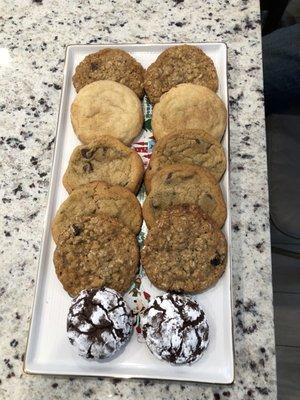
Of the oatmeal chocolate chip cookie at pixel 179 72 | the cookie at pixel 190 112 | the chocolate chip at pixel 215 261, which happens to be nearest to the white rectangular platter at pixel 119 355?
the chocolate chip at pixel 215 261

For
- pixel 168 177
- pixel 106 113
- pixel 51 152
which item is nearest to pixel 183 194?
pixel 168 177

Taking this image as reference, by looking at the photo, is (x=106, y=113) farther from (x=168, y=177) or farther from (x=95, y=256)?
(x=95, y=256)

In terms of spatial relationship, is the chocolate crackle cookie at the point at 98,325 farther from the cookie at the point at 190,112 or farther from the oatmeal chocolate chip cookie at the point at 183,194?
the cookie at the point at 190,112

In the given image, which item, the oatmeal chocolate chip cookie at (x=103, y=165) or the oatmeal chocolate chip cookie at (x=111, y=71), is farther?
the oatmeal chocolate chip cookie at (x=111, y=71)

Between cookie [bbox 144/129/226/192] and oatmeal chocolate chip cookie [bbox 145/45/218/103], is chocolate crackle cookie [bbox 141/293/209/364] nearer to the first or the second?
cookie [bbox 144/129/226/192]

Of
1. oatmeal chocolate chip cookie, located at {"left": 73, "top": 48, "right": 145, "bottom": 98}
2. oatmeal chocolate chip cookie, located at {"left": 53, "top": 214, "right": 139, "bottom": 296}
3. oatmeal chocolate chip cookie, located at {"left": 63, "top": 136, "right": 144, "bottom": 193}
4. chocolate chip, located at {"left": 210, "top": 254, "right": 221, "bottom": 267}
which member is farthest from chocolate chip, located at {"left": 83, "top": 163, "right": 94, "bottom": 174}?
chocolate chip, located at {"left": 210, "top": 254, "right": 221, "bottom": 267}

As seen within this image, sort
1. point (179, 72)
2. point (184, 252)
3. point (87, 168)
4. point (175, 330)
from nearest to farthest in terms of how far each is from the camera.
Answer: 1. point (175, 330)
2. point (184, 252)
3. point (87, 168)
4. point (179, 72)
